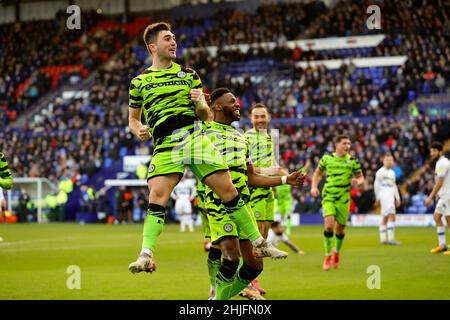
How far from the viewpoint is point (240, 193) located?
9.53 metres

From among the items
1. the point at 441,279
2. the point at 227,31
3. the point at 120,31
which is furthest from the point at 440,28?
the point at 441,279

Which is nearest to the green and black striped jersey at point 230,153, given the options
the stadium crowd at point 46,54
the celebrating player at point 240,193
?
the celebrating player at point 240,193

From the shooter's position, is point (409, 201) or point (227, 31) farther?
point (227, 31)

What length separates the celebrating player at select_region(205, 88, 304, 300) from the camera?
28.9ft

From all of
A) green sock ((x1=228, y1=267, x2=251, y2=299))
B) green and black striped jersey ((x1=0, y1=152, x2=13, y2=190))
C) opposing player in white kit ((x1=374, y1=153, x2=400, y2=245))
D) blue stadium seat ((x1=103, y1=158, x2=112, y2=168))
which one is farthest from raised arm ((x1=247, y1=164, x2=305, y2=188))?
blue stadium seat ((x1=103, y1=158, x2=112, y2=168))

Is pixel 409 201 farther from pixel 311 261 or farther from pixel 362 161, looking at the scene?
pixel 311 261

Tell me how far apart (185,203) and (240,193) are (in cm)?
2211

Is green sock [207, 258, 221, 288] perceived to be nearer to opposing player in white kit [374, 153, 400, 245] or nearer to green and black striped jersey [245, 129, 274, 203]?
green and black striped jersey [245, 129, 274, 203]

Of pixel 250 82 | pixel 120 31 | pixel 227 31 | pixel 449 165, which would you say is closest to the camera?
pixel 449 165

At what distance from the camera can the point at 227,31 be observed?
46812 millimetres

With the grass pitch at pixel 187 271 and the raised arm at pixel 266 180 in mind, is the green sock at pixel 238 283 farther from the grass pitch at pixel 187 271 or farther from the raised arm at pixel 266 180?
the grass pitch at pixel 187 271

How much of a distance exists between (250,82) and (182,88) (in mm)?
32359

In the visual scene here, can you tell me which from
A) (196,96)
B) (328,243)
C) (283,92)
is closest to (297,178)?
(196,96)

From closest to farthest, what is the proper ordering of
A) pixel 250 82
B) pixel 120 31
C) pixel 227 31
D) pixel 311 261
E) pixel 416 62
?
1. pixel 311 261
2. pixel 416 62
3. pixel 250 82
4. pixel 227 31
5. pixel 120 31
